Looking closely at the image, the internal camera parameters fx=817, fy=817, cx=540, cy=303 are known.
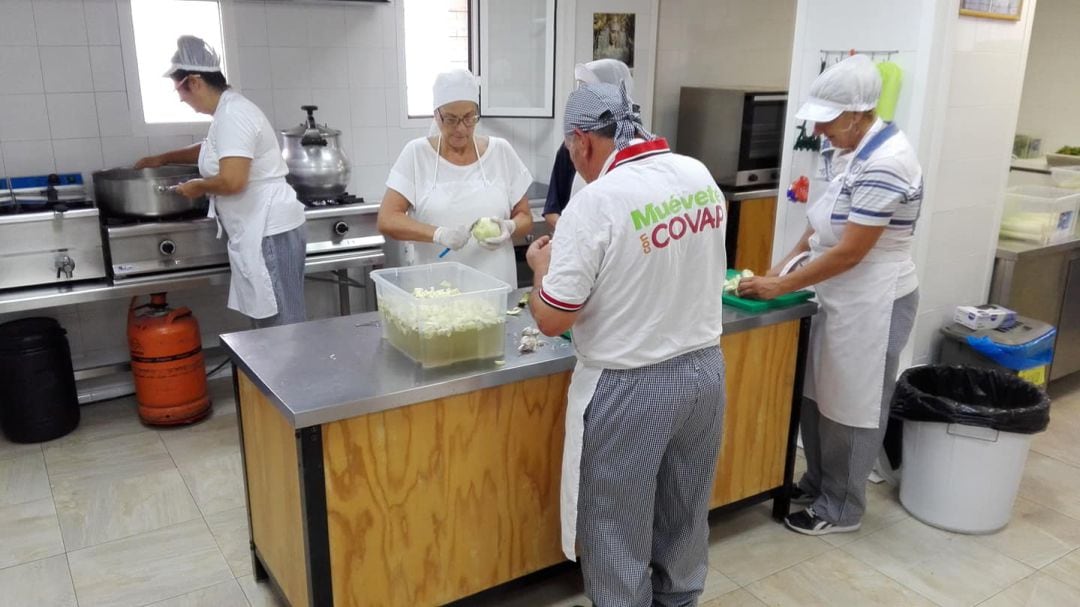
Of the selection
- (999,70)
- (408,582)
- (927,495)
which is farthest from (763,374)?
(999,70)

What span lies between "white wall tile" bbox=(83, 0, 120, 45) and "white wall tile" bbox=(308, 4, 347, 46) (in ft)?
2.76

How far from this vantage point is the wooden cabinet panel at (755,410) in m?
2.49

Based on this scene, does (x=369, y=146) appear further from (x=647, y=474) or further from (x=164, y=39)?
(x=647, y=474)

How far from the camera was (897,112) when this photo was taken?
9.58 feet

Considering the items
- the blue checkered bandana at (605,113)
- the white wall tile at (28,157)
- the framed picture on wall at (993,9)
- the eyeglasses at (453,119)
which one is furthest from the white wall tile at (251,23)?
the framed picture on wall at (993,9)

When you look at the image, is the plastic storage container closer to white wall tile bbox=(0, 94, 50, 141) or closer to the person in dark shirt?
the person in dark shirt

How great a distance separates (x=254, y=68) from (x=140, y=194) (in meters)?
0.91

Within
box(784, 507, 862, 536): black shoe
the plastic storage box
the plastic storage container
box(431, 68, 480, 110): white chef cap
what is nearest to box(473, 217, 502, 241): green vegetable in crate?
box(431, 68, 480, 110): white chef cap

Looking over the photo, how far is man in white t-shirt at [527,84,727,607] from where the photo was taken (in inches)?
67.8

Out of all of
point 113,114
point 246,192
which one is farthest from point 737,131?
point 113,114

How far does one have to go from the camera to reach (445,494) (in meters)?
2.02

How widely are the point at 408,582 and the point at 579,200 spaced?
104cm

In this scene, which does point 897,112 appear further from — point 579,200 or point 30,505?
point 30,505

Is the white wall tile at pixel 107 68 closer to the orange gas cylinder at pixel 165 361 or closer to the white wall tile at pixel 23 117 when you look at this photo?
the white wall tile at pixel 23 117
